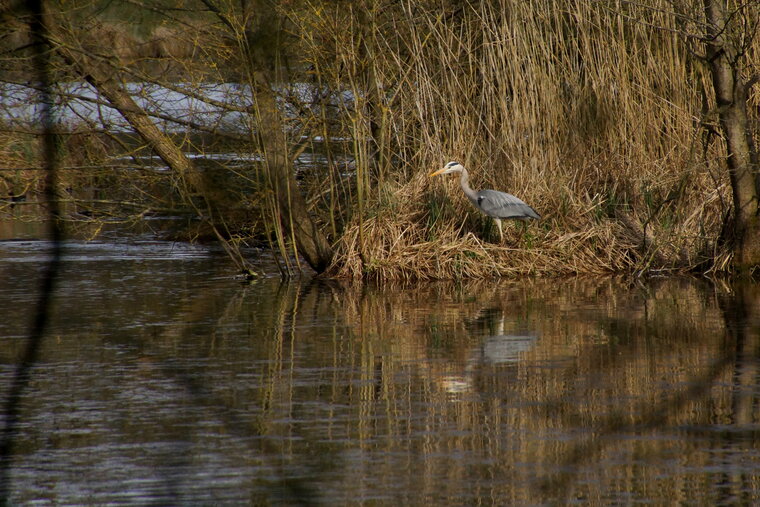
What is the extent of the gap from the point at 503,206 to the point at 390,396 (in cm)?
461

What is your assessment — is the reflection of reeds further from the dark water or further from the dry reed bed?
the dry reed bed

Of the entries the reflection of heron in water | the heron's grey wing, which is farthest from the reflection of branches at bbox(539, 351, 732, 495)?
the heron's grey wing

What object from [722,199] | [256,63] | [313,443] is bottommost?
[313,443]

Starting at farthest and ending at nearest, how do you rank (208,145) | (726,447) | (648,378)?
1. (208,145)
2. (648,378)
3. (726,447)

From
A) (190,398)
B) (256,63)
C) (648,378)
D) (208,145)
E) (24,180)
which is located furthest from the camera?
(208,145)

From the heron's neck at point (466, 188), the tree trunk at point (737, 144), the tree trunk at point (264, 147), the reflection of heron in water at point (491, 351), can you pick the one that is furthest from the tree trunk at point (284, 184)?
the tree trunk at point (737, 144)

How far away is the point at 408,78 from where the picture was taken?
11.5 m

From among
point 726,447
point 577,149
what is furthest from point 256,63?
point 726,447

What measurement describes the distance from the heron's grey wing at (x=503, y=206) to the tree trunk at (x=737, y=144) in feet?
5.98

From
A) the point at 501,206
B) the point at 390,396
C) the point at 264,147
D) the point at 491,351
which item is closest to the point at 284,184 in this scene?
the point at 264,147

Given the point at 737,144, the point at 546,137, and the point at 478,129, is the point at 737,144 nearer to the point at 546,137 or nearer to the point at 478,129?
the point at 546,137

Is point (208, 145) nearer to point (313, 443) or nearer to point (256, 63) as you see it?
point (256, 63)

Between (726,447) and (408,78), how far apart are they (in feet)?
23.4

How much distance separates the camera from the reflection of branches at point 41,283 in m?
5.14
